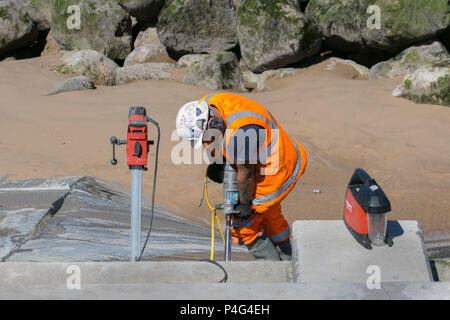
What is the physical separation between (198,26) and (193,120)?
9125 mm

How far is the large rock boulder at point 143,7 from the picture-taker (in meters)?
13.1

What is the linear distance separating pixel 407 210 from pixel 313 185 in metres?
1.20

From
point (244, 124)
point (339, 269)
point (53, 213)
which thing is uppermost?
point (244, 124)

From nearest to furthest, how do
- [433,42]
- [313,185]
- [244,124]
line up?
[244,124], [313,185], [433,42]

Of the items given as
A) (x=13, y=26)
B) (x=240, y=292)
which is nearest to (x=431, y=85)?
(x=240, y=292)

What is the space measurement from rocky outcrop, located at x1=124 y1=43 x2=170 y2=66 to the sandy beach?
Result: 72.4 inches

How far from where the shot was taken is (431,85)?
894cm

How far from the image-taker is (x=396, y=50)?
11383 millimetres

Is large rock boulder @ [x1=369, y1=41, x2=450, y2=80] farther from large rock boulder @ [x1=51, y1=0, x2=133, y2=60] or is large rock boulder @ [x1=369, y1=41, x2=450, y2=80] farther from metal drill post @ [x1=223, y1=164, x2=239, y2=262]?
metal drill post @ [x1=223, y1=164, x2=239, y2=262]

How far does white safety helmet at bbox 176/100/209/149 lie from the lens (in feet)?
12.2

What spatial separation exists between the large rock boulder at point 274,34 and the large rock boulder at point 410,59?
5.05 ft

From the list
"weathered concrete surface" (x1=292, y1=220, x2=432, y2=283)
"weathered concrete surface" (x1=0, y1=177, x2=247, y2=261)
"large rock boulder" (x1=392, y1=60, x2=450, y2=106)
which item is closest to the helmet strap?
"weathered concrete surface" (x1=292, y1=220, x2=432, y2=283)
